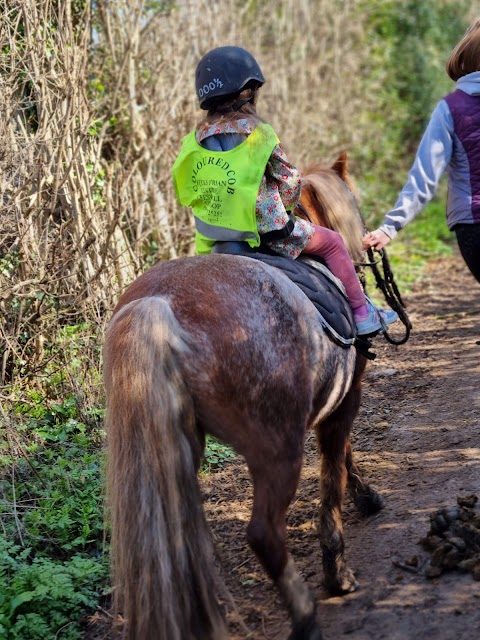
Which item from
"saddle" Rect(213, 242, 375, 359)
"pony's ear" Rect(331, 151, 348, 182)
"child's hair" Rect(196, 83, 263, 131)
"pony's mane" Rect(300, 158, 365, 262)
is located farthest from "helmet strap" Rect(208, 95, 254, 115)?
"pony's ear" Rect(331, 151, 348, 182)

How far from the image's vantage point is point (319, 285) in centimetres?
329

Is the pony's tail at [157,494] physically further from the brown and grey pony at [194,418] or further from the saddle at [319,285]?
the saddle at [319,285]

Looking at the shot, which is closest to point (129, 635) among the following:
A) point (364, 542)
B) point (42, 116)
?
point (364, 542)

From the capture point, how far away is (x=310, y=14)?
41.2 feet

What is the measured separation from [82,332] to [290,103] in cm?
689

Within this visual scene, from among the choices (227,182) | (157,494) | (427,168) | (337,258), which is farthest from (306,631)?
(427,168)

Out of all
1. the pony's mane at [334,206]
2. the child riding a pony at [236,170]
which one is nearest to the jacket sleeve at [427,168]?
the pony's mane at [334,206]

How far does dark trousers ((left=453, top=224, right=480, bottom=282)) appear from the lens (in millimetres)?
4258

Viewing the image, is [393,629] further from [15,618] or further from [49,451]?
[49,451]

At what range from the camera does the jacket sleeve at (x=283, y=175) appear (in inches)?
128

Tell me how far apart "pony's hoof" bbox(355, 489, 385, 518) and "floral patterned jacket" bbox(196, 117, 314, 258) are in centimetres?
144

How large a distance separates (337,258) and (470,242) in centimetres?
115

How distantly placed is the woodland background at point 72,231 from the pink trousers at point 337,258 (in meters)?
1.73

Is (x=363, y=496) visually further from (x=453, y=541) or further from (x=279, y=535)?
(x=279, y=535)
